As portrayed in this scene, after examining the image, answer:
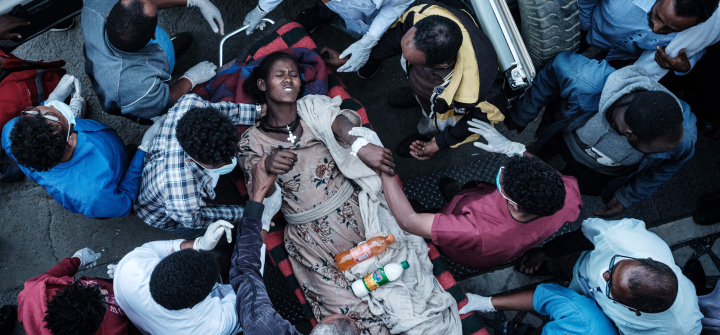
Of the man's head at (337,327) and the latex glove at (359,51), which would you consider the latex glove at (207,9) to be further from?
the man's head at (337,327)

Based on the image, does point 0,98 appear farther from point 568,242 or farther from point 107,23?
point 568,242

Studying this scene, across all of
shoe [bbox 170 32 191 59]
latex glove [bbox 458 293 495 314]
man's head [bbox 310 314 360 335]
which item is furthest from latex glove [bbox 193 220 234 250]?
shoe [bbox 170 32 191 59]

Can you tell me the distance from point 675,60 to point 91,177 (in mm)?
3808

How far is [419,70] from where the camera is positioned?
2883 millimetres

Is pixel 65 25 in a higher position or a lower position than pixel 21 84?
higher

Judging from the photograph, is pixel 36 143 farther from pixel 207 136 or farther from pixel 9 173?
pixel 9 173

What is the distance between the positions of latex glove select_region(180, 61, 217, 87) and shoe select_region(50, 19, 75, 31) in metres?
1.40

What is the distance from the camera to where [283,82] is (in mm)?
3064

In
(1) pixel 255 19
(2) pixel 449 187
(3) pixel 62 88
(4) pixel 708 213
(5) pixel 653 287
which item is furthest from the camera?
(2) pixel 449 187

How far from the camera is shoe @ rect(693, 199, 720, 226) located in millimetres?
3607

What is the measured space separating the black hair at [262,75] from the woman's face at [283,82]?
0.04 meters

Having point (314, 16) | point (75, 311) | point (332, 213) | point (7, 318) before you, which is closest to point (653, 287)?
point (332, 213)

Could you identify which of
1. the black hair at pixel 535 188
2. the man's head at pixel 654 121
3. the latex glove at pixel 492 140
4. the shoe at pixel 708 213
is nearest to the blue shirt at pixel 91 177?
the latex glove at pixel 492 140

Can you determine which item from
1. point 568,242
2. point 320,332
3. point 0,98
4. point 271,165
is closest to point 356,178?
point 271,165
